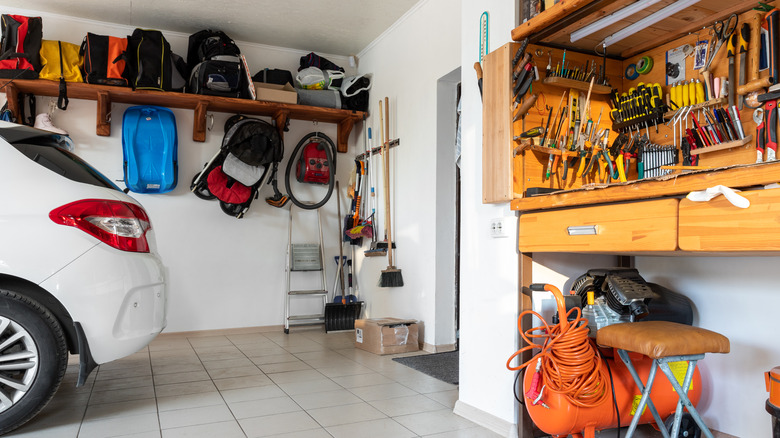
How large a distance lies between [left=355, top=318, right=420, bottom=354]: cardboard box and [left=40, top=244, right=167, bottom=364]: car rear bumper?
6.44 ft

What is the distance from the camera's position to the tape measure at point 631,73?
2.52 metres

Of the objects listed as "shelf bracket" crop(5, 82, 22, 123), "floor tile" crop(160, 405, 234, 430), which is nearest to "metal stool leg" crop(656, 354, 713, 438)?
"floor tile" crop(160, 405, 234, 430)

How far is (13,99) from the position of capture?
4.40m

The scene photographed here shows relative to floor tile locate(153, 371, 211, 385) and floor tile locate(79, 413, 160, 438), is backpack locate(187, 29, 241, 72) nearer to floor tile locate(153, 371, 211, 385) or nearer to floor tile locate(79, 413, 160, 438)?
floor tile locate(153, 371, 211, 385)

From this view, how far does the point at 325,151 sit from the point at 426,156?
1.51 meters

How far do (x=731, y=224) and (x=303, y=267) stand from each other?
4265 millimetres

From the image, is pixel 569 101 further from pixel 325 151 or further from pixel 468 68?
pixel 325 151

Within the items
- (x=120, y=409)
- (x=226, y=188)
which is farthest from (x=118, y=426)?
(x=226, y=188)

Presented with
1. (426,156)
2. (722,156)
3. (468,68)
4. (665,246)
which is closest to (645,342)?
(665,246)

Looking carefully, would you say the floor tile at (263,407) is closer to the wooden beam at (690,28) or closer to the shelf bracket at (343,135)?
the wooden beam at (690,28)

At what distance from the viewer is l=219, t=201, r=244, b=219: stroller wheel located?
5070mm

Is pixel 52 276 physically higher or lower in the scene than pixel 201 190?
lower

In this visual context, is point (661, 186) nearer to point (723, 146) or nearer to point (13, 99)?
point (723, 146)

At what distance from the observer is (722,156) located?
211cm
